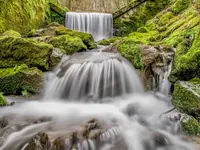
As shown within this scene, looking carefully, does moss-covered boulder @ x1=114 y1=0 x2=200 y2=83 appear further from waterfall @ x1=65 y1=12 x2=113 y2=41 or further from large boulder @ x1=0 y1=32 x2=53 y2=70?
waterfall @ x1=65 y1=12 x2=113 y2=41

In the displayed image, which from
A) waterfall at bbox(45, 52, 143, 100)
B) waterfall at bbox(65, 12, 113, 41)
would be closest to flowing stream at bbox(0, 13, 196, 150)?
waterfall at bbox(45, 52, 143, 100)

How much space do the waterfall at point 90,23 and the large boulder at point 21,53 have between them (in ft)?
23.6

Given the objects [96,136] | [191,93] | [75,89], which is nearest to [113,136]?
[96,136]

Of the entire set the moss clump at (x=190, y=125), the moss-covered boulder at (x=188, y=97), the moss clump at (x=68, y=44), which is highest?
the moss clump at (x=68, y=44)

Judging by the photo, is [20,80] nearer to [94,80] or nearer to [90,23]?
[94,80]

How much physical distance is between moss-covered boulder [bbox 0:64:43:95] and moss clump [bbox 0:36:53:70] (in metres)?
0.33

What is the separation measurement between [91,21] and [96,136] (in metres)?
10.9

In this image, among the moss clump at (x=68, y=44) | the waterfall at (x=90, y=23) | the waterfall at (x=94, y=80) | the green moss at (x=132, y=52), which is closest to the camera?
the waterfall at (x=94, y=80)

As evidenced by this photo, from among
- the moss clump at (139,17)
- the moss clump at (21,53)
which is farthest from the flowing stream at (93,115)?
the moss clump at (139,17)

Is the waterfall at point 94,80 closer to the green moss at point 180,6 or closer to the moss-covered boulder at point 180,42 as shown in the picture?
the moss-covered boulder at point 180,42

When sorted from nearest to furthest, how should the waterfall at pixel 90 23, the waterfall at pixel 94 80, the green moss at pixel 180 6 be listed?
the waterfall at pixel 94 80
the green moss at pixel 180 6
the waterfall at pixel 90 23

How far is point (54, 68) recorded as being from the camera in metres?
6.52

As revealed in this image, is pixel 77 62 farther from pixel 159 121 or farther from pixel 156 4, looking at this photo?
pixel 156 4

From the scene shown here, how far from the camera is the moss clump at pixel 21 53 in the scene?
612 cm
